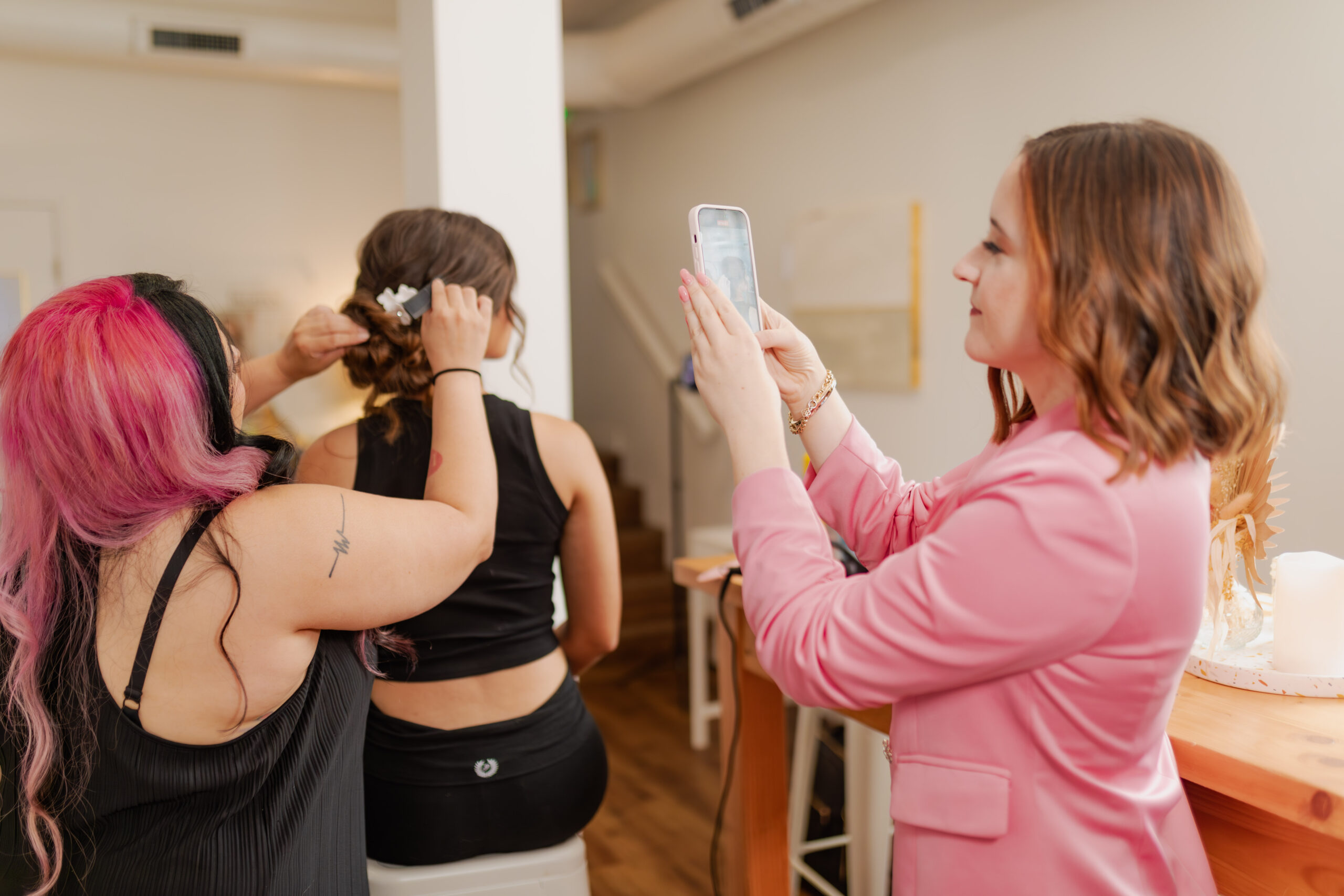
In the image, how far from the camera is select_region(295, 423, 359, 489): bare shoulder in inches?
55.2

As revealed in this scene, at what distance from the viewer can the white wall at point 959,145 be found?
2.22 meters

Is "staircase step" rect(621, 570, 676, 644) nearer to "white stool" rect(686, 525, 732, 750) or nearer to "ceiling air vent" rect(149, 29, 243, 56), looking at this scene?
"white stool" rect(686, 525, 732, 750)

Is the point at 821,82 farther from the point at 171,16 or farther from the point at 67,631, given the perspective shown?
the point at 67,631

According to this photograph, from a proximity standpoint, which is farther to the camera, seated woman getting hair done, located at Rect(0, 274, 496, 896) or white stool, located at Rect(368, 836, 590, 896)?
white stool, located at Rect(368, 836, 590, 896)

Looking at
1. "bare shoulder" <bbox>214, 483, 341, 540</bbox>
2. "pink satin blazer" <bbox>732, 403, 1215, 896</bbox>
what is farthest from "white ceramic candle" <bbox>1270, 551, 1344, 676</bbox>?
"bare shoulder" <bbox>214, 483, 341, 540</bbox>

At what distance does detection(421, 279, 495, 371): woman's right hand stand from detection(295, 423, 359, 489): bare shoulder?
236 mm

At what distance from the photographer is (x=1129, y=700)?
75 centimetres

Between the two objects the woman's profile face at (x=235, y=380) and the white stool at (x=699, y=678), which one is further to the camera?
the white stool at (x=699, y=678)

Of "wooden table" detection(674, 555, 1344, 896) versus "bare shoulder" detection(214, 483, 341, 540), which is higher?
"bare shoulder" detection(214, 483, 341, 540)

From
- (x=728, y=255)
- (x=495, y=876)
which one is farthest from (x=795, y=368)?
(x=495, y=876)

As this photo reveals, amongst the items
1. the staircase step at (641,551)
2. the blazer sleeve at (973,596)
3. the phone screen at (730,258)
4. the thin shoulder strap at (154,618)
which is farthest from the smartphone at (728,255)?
the staircase step at (641,551)

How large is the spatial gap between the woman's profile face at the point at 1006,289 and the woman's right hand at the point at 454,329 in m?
0.64

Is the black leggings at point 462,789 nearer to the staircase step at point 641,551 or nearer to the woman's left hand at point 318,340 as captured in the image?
the woman's left hand at point 318,340

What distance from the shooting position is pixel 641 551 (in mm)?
5031
